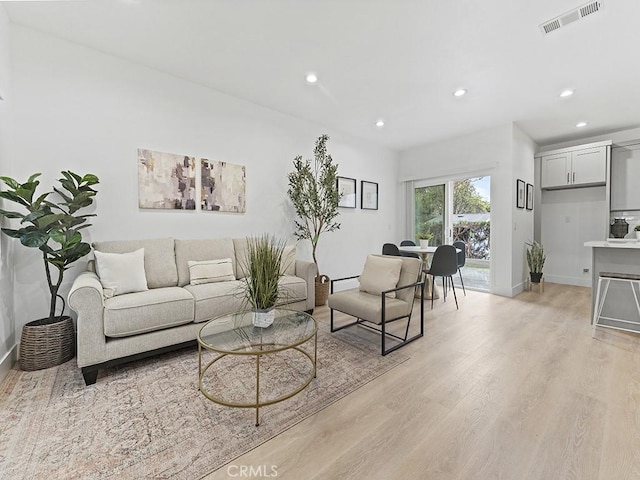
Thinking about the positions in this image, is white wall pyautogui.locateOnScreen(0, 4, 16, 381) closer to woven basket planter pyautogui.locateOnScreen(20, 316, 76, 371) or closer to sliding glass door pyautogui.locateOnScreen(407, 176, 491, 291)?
woven basket planter pyautogui.locateOnScreen(20, 316, 76, 371)

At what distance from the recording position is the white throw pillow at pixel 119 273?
2434 millimetres

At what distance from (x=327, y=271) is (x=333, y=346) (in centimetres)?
214

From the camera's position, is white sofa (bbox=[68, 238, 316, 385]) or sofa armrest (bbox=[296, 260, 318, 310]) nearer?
white sofa (bbox=[68, 238, 316, 385])

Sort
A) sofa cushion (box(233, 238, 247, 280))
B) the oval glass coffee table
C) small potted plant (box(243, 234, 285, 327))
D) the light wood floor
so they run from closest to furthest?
the light wood floor < the oval glass coffee table < small potted plant (box(243, 234, 285, 327)) < sofa cushion (box(233, 238, 247, 280))

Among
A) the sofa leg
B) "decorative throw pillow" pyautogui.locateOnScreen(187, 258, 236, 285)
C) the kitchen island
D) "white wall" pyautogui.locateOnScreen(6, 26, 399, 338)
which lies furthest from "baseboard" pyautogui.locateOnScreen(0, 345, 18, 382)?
the kitchen island

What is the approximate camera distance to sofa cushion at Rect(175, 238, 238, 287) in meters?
2.99

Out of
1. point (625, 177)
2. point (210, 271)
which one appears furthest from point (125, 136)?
point (625, 177)

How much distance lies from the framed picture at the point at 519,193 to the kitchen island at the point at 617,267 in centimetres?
167

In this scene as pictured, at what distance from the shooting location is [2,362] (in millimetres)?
2107

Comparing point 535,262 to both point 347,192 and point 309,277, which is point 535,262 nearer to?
point 347,192

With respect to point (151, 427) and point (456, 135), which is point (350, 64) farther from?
point (151, 427)

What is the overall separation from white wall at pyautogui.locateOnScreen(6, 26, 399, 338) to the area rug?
3.40ft

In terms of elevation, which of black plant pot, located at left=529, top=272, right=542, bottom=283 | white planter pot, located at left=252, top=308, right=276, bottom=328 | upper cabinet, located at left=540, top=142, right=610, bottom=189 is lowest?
black plant pot, located at left=529, top=272, right=542, bottom=283

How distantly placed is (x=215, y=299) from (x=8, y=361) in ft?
5.16
